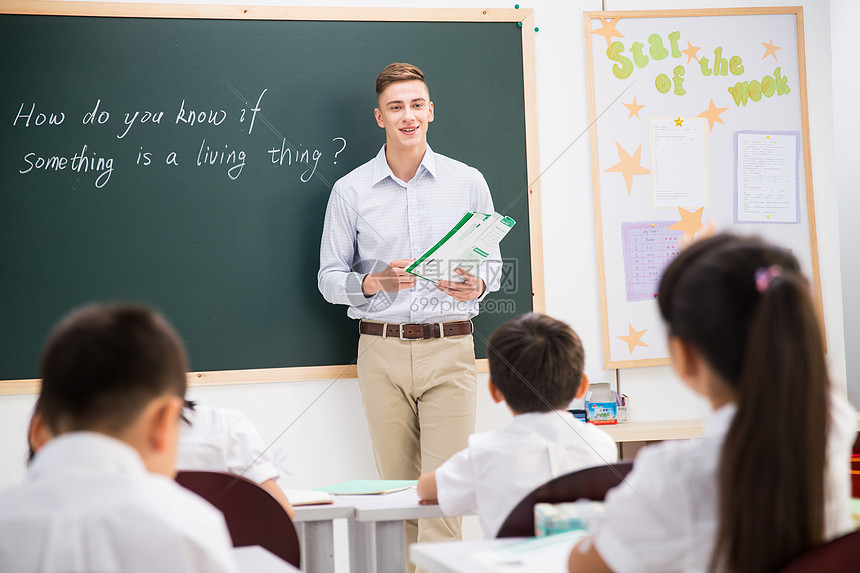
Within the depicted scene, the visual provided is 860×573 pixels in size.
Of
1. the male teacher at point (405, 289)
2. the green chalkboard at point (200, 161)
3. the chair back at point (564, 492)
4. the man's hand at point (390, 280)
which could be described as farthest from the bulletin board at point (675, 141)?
the chair back at point (564, 492)

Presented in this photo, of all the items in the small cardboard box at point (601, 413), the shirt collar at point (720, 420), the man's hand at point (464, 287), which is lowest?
the small cardboard box at point (601, 413)

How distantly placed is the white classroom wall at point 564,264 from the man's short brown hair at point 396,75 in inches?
8.2

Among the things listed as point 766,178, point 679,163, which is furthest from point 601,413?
point 766,178

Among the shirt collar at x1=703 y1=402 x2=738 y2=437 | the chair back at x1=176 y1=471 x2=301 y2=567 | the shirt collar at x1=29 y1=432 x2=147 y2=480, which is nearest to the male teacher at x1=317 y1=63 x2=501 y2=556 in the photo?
the chair back at x1=176 y1=471 x2=301 y2=567

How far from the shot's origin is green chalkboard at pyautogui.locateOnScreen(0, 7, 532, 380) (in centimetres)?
311

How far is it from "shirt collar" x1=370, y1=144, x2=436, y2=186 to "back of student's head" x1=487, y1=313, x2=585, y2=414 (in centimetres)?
144

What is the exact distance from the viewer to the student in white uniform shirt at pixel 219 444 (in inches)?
70.0

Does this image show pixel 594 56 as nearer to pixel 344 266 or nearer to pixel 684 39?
pixel 684 39

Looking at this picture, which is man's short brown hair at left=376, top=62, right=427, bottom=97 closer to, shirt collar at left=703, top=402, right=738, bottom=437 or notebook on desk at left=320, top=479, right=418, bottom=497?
notebook on desk at left=320, top=479, right=418, bottom=497

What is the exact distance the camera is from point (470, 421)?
10.3 ft

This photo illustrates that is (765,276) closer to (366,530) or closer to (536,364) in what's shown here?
(536,364)

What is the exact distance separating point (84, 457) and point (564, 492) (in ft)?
2.56

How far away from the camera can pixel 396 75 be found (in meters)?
3.15

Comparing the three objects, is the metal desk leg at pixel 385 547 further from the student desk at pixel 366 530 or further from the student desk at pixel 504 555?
the student desk at pixel 504 555
